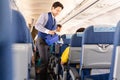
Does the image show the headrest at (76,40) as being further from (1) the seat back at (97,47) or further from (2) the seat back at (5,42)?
(2) the seat back at (5,42)

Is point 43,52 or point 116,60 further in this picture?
point 43,52

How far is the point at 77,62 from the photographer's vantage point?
350 cm

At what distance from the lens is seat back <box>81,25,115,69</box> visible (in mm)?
2358

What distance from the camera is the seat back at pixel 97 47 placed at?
2358mm

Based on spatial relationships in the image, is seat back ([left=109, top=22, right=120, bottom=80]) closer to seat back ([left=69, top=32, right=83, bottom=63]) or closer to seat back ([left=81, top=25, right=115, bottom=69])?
seat back ([left=81, top=25, right=115, bottom=69])

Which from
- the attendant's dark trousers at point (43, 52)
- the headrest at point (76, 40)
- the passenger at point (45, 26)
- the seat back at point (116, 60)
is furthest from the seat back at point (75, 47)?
the seat back at point (116, 60)

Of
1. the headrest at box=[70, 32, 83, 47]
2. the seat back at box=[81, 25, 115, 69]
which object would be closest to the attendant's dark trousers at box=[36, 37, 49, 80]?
the headrest at box=[70, 32, 83, 47]

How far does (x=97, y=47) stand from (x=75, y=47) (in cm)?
82

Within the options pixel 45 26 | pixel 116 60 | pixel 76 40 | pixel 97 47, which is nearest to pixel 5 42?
pixel 116 60

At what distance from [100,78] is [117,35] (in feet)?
3.63

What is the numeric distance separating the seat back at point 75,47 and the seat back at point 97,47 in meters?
0.65

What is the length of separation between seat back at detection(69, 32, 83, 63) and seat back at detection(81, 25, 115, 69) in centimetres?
65

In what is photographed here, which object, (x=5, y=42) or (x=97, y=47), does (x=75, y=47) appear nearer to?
(x=97, y=47)

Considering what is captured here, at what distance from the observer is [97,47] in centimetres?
247
